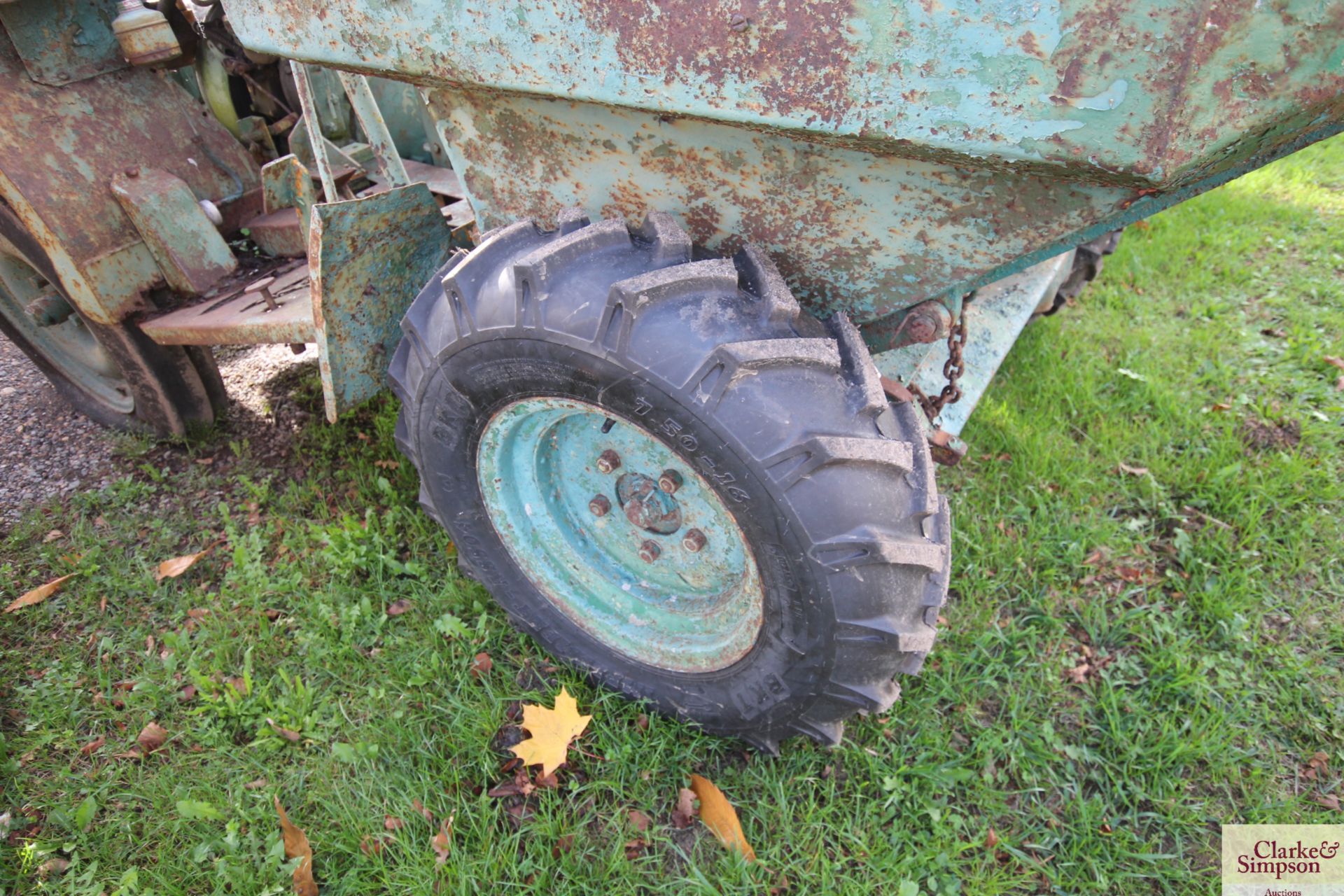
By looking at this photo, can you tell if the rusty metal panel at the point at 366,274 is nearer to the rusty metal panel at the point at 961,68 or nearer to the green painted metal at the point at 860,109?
the green painted metal at the point at 860,109

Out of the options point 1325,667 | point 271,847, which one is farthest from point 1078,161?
point 271,847

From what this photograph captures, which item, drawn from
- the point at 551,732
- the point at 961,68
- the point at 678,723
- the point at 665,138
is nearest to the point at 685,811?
the point at 678,723

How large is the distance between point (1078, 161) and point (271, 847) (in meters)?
2.19

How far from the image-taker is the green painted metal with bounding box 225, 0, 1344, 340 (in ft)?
3.84

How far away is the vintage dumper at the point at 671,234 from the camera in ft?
4.09

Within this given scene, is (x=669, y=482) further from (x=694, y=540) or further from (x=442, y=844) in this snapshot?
(x=442, y=844)

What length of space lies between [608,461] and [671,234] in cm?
61

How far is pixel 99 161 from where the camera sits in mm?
2359

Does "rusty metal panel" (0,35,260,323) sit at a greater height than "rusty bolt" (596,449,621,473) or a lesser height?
greater

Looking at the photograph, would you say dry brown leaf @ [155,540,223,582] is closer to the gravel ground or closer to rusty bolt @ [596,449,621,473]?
the gravel ground

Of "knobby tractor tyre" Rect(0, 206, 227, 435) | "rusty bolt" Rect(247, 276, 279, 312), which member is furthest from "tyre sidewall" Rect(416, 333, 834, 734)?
"knobby tractor tyre" Rect(0, 206, 227, 435)

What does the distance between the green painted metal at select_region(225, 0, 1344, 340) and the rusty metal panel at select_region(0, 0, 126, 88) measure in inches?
38.9

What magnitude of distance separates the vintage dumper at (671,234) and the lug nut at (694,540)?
2 cm

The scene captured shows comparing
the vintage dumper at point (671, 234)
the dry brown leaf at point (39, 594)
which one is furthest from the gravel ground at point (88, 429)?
the vintage dumper at point (671, 234)
